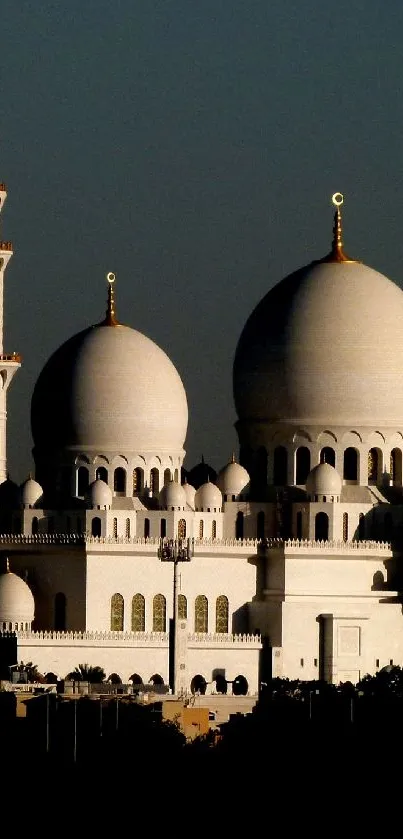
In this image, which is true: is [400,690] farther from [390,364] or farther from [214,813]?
[214,813]

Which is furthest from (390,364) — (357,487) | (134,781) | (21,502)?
(134,781)

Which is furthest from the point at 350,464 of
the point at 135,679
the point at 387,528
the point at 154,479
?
the point at 135,679

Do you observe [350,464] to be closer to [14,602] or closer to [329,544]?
[329,544]

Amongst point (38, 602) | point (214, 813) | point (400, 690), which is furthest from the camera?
point (38, 602)

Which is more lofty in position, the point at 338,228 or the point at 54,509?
the point at 338,228

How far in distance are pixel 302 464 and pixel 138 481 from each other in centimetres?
509

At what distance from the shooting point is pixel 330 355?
124188 mm

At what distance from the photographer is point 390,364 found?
12450cm

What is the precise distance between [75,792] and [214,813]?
3170mm

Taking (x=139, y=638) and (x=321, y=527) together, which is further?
(x=321, y=527)

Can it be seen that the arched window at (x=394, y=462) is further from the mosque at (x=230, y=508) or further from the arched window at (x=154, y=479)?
the arched window at (x=154, y=479)

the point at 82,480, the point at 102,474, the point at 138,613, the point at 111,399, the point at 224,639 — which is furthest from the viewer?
the point at 82,480

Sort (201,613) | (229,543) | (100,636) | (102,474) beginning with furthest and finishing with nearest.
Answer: (102,474)
(229,543)
(201,613)
(100,636)

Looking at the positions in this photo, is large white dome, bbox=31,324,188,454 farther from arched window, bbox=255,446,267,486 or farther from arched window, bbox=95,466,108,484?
arched window, bbox=255,446,267,486
